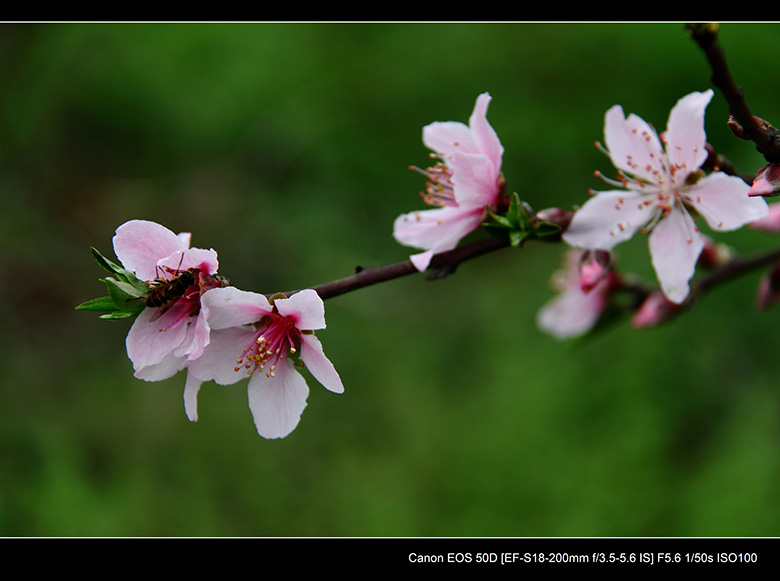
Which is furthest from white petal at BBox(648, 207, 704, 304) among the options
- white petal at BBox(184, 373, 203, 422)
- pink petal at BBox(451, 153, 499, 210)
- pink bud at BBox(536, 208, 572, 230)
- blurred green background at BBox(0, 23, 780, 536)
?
blurred green background at BBox(0, 23, 780, 536)

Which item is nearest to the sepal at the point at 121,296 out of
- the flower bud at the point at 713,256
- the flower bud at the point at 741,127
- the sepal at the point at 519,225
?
the sepal at the point at 519,225

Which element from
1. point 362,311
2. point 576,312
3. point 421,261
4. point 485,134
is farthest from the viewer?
point 362,311

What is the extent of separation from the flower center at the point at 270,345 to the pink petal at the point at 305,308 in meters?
0.04

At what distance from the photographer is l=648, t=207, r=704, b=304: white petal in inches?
33.7

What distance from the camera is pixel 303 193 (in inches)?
120

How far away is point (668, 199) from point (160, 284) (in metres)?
0.66

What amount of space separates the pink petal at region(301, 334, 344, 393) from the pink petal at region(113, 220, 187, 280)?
0.18 metres

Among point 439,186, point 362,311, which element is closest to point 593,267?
point 439,186

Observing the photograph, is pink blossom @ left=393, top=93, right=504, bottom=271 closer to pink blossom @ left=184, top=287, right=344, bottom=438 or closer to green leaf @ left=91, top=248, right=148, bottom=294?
pink blossom @ left=184, top=287, right=344, bottom=438

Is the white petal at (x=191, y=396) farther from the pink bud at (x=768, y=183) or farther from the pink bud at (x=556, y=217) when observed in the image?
the pink bud at (x=768, y=183)

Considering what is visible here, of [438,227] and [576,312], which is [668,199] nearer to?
[438,227]

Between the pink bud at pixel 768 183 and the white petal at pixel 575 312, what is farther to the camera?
the white petal at pixel 575 312

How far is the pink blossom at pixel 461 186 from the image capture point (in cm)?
86

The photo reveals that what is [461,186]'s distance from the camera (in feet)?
2.87
